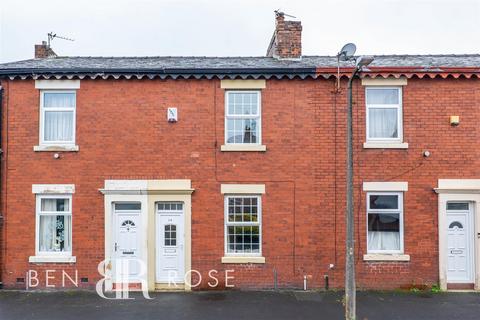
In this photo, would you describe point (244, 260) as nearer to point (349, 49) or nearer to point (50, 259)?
point (50, 259)

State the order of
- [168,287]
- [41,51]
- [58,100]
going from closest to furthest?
[168,287]
[58,100]
[41,51]

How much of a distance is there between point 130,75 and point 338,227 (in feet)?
23.7

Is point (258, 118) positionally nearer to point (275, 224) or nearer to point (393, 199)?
point (275, 224)

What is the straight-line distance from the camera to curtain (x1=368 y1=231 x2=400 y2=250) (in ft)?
39.3

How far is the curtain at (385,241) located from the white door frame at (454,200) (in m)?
1.13

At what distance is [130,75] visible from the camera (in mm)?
12023

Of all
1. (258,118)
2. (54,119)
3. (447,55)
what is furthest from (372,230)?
(54,119)

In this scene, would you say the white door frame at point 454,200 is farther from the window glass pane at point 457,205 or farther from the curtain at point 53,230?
the curtain at point 53,230

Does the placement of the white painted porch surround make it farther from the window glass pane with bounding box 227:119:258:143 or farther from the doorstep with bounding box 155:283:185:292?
the window glass pane with bounding box 227:119:258:143

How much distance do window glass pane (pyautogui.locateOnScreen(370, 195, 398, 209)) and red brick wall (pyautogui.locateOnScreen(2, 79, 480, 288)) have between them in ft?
1.02

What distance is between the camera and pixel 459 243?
11.9 meters

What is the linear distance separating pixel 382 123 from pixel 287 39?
4030 mm

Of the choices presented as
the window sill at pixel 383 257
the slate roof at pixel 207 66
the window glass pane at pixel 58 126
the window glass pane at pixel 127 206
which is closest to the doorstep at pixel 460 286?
the window sill at pixel 383 257

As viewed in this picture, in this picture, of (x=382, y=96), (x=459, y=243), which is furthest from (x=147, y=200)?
(x=459, y=243)
